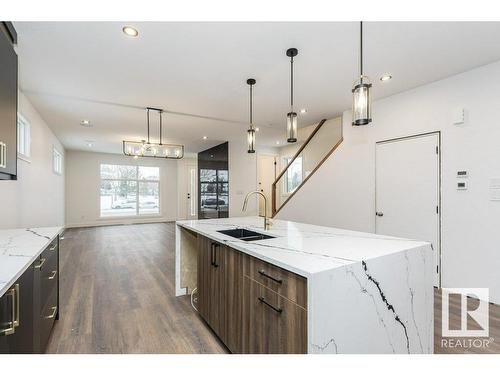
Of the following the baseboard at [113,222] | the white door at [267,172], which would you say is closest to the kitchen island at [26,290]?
the white door at [267,172]

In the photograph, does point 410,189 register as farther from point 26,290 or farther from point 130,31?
point 26,290

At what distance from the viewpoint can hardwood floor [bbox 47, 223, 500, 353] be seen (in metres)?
2.06

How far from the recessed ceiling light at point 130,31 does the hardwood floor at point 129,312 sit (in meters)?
2.67

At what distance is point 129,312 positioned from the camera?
265 cm

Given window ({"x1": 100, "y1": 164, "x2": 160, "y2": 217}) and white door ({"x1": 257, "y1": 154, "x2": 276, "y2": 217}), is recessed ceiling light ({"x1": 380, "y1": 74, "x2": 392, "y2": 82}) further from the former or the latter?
window ({"x1": 100, "y1": 164, "x2": 160, "y2": 217})

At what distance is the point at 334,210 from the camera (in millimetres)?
4543

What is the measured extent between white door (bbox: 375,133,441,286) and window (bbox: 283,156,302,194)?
7.18 feet

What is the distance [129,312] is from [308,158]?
14.6 feet

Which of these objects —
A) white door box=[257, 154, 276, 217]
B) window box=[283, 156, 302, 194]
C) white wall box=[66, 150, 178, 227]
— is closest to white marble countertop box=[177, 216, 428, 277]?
window box=[283, 156, 302, 194]

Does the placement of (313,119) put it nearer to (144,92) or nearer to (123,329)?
(144,92)

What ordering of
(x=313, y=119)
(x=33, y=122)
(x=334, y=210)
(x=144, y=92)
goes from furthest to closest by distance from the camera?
(x=313, y=119), (x=334, y=210), (x=33, y=122), (x=144, y=92)

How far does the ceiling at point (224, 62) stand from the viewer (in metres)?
2.19
